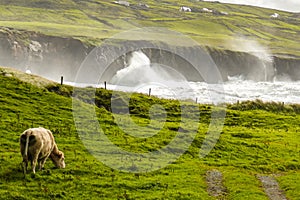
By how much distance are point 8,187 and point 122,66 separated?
15171cm

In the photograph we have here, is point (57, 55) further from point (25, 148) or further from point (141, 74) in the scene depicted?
point (25, 148)

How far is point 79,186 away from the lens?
24328 millimetres

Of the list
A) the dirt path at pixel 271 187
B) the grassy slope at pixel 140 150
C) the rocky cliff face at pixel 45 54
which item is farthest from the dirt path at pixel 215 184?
the rocky cliff face at pixel 45 54

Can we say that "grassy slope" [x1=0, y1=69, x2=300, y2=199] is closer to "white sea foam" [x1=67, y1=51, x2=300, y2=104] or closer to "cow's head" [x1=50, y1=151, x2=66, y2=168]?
"cow's head" [x1=50, y1=151, x2=66, y2=168]

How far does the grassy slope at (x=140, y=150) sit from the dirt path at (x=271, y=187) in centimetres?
53

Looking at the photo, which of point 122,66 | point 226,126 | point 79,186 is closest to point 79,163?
point 79,186

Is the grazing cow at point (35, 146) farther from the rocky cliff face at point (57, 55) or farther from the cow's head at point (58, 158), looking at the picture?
the rocky cliff face at point (57, 55)

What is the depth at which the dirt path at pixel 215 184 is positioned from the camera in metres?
27.1

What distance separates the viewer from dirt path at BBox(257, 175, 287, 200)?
2819 cm

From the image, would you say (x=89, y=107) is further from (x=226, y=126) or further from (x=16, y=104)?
(x=226, y=126)

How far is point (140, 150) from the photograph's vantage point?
3612cm

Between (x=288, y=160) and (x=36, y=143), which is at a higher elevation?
(x=36, y=143)

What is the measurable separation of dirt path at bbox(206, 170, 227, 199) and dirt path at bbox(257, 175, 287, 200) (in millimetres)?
3024

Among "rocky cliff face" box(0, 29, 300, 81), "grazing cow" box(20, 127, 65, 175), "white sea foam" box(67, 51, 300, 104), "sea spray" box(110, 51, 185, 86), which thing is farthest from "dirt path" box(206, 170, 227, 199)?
"rocky cliff face" box(0, 29, 300, 81)
